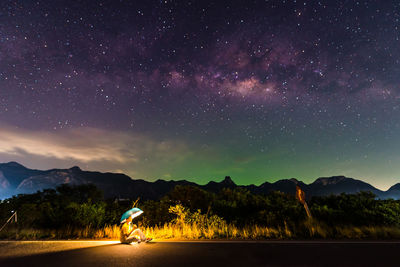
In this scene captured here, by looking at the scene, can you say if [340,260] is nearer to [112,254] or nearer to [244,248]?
[244,248]

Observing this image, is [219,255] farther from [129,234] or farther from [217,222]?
[217,222]

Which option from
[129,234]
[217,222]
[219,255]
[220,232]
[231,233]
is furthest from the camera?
[217,222]

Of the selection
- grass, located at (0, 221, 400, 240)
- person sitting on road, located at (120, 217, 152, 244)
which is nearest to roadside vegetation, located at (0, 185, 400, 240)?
grass, located at (0, 221, 400, 240)

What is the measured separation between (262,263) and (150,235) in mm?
6178

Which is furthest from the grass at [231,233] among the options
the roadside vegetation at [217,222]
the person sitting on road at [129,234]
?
the person sitting on road at [129,234]

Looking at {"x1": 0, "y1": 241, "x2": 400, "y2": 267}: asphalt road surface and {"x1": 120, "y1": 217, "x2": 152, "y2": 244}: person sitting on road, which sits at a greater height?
{"x1": 120, "y1": 217, "x2": 152, "y2": 244}: person sitting on road

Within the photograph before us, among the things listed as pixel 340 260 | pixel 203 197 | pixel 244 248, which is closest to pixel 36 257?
pixel 244 248

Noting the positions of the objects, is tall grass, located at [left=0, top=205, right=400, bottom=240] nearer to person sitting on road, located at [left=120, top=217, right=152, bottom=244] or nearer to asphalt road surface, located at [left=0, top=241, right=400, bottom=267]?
asphalt road surface, located at [left=0, top=241, right=400, bottom=267]

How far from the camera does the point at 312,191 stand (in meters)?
190

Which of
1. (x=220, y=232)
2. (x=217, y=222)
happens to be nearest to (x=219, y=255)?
(x=220, y=232)

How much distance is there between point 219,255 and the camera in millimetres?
6387

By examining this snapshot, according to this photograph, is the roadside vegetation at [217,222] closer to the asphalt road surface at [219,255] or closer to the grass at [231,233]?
the grass at [231,233]

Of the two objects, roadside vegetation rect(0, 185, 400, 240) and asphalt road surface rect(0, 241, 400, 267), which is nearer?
asphalt road surface rect(0, 241, 400, 267)

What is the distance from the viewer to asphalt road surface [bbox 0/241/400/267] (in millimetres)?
5582
